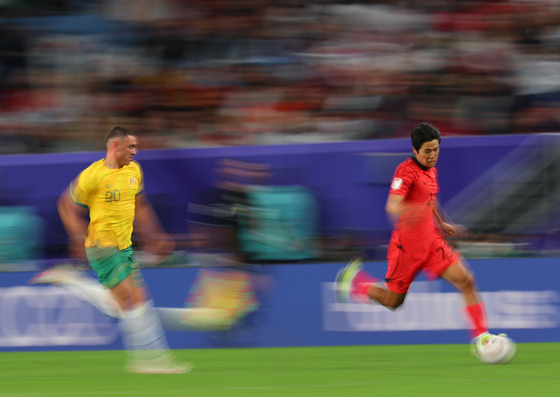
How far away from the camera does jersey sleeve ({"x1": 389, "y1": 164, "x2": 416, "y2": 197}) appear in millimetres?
6375

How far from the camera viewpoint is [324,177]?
27.3 feet

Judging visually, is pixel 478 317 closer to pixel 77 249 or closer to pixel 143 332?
pixel 143 332

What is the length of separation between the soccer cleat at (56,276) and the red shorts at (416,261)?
2.95m

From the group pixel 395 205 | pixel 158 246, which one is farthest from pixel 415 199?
pixel 158 246

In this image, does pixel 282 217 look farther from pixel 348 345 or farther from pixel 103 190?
pixel 103 190

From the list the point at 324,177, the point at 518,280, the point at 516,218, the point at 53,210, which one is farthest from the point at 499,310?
the point at 53,210

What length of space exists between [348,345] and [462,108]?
2571 mm

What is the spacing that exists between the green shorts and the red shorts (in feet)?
6.14

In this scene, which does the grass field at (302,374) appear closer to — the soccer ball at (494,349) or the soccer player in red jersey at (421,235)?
the soccer ball at (494,349)

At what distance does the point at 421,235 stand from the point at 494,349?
929mm

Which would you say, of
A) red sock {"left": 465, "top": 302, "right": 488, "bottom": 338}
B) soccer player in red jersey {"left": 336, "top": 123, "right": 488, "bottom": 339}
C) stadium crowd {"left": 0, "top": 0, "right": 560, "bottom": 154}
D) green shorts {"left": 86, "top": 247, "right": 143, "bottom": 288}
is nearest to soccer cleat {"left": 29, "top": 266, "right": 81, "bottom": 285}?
stadium crowd {"left": 0, "top": 0, "right": 560, "bottom": 154}

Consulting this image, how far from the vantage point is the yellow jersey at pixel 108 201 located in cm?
659

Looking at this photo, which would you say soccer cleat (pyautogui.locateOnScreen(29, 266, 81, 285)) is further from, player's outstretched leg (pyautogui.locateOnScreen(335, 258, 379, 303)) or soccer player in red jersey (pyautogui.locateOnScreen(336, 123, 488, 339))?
soccer player in red jersey (pyautogui.locateOnScreen(336, 123, 488, 339))

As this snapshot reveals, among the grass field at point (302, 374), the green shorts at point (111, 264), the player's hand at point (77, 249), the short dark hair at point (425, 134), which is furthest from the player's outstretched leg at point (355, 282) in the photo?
the player's hand at point (77, 249)
